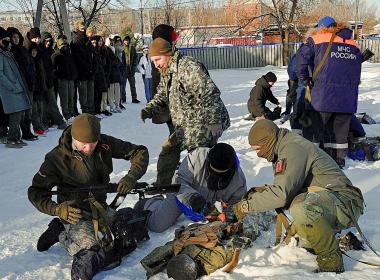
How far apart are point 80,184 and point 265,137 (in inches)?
57.3

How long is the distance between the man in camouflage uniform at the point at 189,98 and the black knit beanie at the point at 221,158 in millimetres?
391

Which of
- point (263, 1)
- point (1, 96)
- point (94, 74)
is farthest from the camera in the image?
point (263, 1)

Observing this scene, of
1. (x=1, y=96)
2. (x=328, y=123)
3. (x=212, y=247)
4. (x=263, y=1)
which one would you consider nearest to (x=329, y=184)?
(x=212, y=247)

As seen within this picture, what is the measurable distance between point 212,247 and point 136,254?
0.67 metres

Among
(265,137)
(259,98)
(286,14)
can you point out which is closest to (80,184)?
(265,137)

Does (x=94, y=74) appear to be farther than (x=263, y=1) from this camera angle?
No

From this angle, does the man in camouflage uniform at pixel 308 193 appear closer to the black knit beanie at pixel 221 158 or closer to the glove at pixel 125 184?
the black knit beanie at pixel 221 158

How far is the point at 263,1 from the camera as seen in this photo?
99.2 ft

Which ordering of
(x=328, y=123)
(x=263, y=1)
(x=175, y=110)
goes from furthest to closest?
1. (x=263, y=1)
2. (x=328, y=123)
3. (x=175, y=110)

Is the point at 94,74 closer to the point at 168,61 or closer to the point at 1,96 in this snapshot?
the point at 1,96

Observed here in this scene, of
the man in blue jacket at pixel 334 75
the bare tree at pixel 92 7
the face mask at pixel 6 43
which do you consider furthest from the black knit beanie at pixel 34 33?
the bare tree at pixel 92 7

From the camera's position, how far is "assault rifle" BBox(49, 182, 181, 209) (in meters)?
3.38

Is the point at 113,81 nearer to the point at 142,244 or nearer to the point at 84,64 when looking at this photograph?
the point at 84,64

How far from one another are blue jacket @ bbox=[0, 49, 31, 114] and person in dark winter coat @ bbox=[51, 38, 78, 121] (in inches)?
65.2
